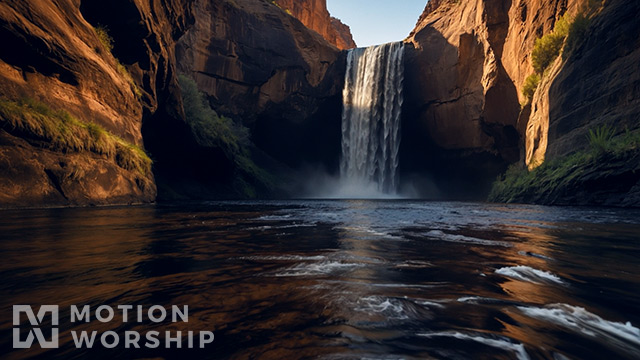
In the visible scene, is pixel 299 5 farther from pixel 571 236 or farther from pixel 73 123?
pixel 571 236

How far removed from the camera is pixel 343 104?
31094mm

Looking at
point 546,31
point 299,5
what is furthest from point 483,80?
point 299,5

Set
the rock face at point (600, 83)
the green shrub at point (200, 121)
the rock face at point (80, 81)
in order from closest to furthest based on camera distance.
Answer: the rock face at point (80, 81), the rock face at point (600, 83), the green shrub at point (200, 121)

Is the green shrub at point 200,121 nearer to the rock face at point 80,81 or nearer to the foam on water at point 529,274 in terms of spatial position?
the rock face at point 80,81

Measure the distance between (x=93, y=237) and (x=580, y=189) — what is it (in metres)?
12.5

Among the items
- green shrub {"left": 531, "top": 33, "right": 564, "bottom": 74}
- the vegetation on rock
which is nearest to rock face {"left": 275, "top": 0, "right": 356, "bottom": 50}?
green shrub {"left": 531, "top": 33, "right": 564, "bottom": 74}

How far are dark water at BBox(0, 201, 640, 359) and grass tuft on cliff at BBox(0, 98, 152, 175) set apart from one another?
628 cm

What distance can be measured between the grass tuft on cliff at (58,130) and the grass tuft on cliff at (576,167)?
1503 cm

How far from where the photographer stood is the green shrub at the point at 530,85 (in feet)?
56.5

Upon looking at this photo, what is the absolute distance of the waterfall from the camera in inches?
1135

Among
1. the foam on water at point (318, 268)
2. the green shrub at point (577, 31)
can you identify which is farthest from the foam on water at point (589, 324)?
the green shrub at point (577, 31)

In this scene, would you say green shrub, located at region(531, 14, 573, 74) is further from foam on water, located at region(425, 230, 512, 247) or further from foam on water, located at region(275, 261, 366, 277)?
foam on water, located at region(275, 261, 366, 277)

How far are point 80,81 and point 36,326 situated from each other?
1226 centimetres

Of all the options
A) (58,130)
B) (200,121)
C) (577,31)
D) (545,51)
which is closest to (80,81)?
(58,130)
